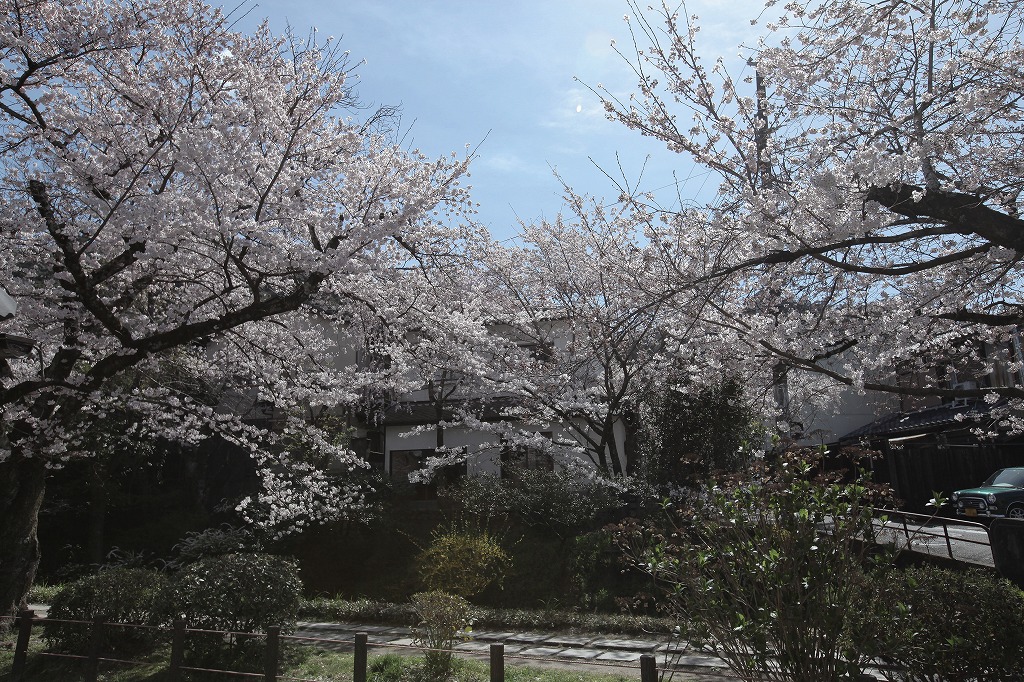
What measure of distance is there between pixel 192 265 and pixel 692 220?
259 inches

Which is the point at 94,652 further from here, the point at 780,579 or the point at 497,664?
the point at 780,579

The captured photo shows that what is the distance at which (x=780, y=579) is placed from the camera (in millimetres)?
4641

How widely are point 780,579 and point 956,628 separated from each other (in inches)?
87.9

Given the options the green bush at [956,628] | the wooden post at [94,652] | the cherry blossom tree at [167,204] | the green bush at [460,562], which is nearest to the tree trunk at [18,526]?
the cherry blossom tree at [167,204]

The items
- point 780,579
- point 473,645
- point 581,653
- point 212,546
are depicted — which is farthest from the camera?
point 212,546

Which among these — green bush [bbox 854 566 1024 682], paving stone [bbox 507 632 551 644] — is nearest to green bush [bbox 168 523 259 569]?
paving stone [bbox 507 632 551 644]

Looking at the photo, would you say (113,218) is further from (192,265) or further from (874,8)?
(874,8)

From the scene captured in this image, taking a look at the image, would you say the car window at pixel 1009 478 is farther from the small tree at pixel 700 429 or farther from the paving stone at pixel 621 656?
the paving stone at pixel 621 656

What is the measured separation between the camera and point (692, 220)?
24.5 ft

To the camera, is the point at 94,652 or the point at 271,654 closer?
the point at 271,654

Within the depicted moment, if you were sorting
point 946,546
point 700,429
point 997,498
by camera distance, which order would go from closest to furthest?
point 946,546 → point 700,429 → point 997,498

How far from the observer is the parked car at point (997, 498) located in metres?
15.0

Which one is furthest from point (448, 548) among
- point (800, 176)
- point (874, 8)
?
point (874, 8)

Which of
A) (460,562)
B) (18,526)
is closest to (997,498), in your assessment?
(460,562)
